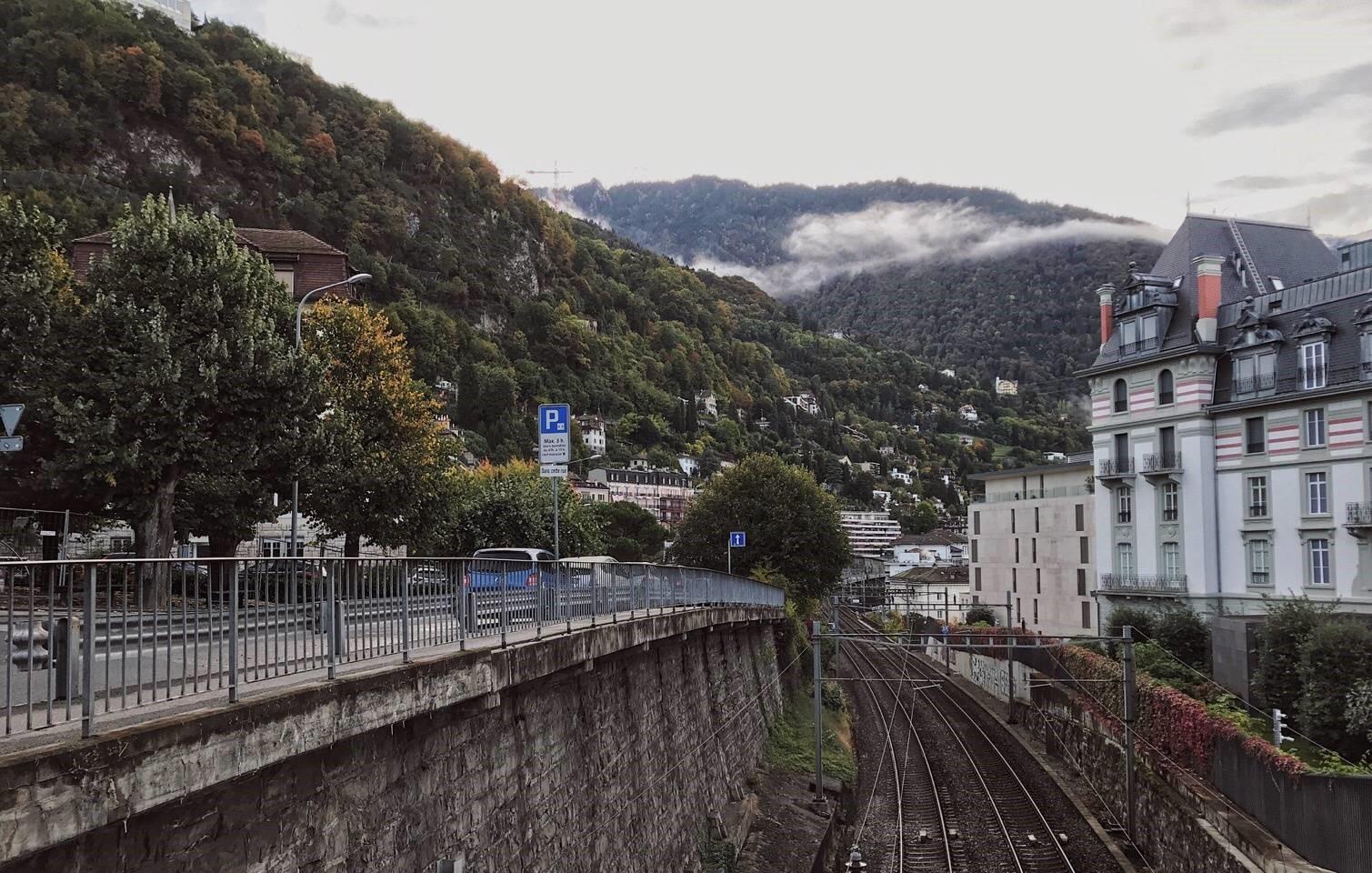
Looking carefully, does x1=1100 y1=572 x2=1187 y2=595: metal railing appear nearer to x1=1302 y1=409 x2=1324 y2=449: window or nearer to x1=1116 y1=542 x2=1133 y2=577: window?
x1=1116 y1=542 x2=1133 y2=577: window

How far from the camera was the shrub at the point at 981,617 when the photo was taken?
207 ft

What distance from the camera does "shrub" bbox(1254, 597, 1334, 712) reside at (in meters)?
25.0

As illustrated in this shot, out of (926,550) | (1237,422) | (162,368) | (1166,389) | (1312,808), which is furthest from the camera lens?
(926,550)

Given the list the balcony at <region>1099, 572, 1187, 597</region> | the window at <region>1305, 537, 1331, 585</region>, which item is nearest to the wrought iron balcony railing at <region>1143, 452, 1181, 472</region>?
the balcony at <region>1099, 572, 1187, 597</region>

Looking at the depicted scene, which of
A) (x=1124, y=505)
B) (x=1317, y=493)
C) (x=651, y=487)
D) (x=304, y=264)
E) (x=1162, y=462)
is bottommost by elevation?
(x=1124, y=505)

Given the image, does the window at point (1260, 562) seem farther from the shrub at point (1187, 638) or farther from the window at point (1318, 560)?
the shrub at point (1187, 638)

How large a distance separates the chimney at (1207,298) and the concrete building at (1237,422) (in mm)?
55

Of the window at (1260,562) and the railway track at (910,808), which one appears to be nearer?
the railway track at (910,808)

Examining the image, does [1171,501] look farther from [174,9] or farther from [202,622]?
[174,9]

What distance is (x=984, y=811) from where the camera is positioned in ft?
97.2

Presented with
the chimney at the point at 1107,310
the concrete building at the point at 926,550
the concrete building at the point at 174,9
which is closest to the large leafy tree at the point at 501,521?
the chimney at the point at 1107,310

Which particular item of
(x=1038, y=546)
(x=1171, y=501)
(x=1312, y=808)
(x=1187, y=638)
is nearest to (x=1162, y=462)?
(x=1171, y=501)

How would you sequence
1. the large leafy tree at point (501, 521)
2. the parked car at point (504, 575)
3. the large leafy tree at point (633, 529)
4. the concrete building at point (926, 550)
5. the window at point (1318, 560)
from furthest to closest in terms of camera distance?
the concrete building at point (926, 550)
the large leafy tree at point (633, 529)
the large leafy tree at point (501, 521)
the window at point (1318, 560)
the parked car at point (504, 575)

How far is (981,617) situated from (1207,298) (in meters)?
27.6
